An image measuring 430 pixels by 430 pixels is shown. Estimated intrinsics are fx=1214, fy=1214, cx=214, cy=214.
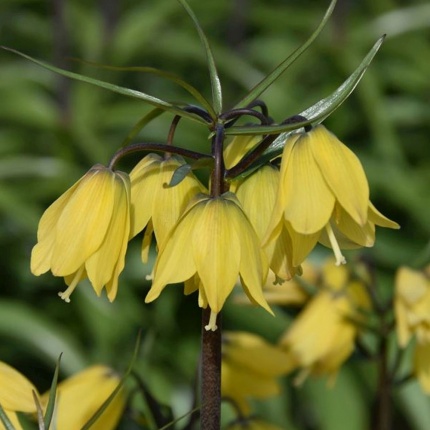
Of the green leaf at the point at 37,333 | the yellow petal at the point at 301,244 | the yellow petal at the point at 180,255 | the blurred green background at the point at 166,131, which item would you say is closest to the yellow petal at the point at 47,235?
the yellow petal at the point at 180,255

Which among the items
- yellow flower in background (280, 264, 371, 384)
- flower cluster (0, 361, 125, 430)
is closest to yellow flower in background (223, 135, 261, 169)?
flower cluster (0, 361, 125, 430)

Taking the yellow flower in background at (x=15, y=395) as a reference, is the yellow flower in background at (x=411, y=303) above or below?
below

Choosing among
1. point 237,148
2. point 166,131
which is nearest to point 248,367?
point 237,148

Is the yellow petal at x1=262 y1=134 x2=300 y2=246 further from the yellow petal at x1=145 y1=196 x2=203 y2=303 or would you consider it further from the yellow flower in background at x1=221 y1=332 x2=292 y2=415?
the yellow flower in background at x1=221 y1=332 x2=292 y2=415

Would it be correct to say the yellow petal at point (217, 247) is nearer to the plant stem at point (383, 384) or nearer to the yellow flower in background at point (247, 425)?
the yellow flower in background at point (247, 425)

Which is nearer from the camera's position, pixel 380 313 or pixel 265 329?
pixel 380 313

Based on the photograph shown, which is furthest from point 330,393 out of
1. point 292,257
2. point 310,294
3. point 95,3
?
point 95,3

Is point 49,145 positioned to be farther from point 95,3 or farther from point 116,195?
point 116,195
